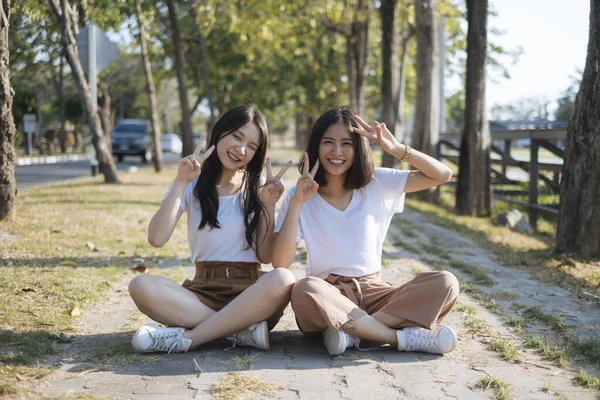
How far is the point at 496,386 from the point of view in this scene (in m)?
3.50

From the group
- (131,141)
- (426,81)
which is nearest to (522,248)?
(426,81)

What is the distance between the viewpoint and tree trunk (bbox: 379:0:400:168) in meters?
16.2

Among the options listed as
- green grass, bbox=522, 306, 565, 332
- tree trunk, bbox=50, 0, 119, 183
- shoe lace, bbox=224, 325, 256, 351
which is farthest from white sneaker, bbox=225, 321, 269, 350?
tree trunk, bbox=50, 0, 119, 183

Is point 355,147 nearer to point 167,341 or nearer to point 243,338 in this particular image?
point 243,338

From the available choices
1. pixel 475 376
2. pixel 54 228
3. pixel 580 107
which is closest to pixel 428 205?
pixel 580 107

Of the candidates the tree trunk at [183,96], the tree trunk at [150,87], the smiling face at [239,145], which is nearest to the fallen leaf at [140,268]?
the smiling face at [239,145]

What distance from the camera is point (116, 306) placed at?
526 centimetres

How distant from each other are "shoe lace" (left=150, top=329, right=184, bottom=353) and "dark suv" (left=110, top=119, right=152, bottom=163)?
87.6 feet

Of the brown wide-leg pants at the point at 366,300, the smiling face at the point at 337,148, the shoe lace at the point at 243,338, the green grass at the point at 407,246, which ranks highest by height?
the smiling face at the point at 337,148

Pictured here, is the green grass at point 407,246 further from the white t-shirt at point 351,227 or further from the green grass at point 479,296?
the white t-shirt at point 351,227

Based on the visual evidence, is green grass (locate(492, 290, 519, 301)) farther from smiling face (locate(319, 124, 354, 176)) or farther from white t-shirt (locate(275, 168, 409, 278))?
smiling face (locate(319, 124, 354, 176))

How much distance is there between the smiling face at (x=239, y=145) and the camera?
14.3ft

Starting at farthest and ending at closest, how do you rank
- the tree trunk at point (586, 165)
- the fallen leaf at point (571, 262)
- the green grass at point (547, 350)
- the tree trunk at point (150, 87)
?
the tree trunk at point (150, 87) < the tree trunk at point (586, 165) < the fallen leaf at point (571, 262) < the green grass at point (547, 350)

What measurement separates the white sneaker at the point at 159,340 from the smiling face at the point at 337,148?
4.18 feet
